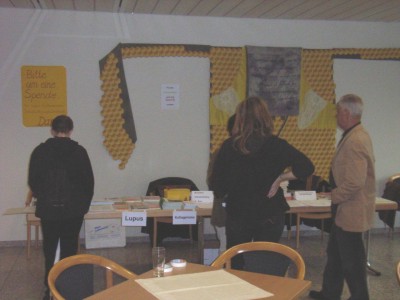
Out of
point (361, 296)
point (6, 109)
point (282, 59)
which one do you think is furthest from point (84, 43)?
point (361, 296)

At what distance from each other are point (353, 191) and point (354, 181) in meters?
0.07

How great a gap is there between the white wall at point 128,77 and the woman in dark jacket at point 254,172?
272 centimetres

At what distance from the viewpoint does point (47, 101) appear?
5.27 metres

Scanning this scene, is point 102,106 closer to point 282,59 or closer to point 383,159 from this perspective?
point 282,59

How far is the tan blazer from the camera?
3053mm

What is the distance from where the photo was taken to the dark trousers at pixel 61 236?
3316 mm

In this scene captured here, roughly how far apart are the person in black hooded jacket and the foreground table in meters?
→ 1.31

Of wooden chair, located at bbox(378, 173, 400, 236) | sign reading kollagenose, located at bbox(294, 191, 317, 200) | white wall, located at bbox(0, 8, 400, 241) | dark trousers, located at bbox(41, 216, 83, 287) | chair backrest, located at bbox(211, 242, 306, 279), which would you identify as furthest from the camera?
wooden chair, located at bbox(378, 173, 400, 236)

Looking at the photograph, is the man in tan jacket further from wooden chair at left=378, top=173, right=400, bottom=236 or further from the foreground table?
wooden chair at left=378, top=173, right=400, bottom=236

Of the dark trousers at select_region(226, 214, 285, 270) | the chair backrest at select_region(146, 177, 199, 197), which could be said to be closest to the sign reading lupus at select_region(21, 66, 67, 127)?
the chair backrest at select_region(146, 177, 199, 197)

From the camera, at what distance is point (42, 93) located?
5246 mm

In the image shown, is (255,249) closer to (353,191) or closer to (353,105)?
(353,191)

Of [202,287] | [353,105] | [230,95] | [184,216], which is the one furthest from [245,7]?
[202,287]

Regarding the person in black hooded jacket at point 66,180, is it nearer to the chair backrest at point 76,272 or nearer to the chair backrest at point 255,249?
the chair backrest at point 76,272
